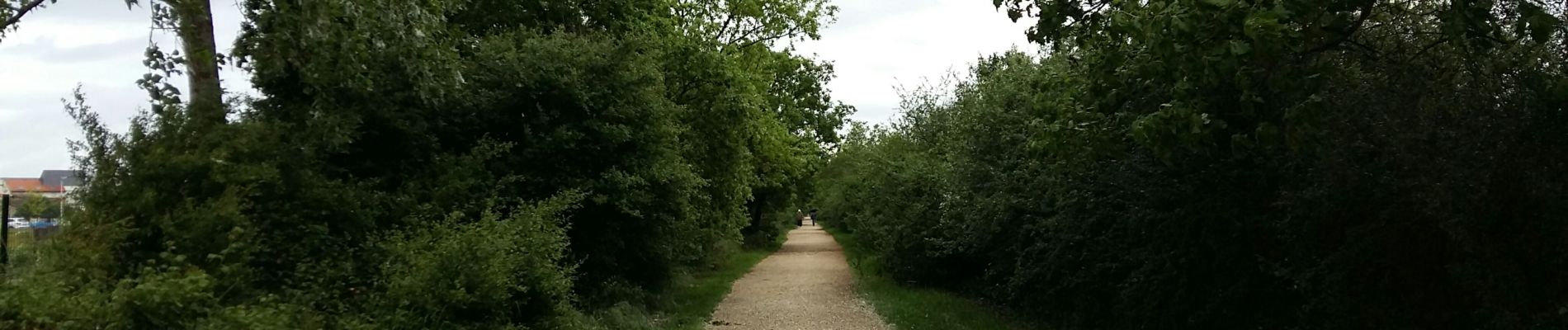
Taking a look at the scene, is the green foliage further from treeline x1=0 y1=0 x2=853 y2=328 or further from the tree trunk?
the tree trunk

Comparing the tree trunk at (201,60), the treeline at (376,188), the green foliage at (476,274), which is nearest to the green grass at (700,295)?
the treeline at (376,188)

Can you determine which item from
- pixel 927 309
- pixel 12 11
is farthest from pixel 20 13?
pixel 927 309

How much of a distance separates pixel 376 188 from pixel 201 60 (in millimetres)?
1907

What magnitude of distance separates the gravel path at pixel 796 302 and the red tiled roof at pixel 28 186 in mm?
8048

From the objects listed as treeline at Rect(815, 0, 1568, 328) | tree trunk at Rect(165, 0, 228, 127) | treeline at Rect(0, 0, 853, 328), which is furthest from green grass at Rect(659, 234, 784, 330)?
tree trunk at Rect(165, 0, 228, 127)

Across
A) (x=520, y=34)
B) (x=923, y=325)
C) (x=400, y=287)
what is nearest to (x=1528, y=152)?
(x=400, y=287)

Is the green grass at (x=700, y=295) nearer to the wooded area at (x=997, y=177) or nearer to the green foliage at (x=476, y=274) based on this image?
the wooded area at (x=997, y=177)

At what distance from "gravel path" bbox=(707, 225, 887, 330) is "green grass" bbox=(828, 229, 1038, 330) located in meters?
0.29

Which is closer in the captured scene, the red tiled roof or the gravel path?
the red tiled roof

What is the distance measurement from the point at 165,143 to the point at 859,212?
23.1 metres

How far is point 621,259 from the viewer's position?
47.1ft

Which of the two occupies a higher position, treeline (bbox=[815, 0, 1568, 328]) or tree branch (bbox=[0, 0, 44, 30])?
tree branch (bbox=[0, 0, 44, 30])

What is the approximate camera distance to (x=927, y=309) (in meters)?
16.5

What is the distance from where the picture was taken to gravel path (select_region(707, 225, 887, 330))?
1511 centimetres
